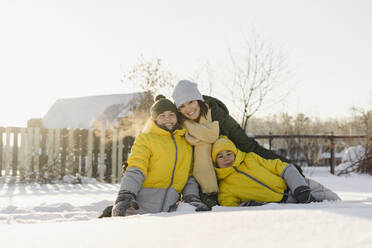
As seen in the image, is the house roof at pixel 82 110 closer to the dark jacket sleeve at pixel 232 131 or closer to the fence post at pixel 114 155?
the fence post at pixel 114 155

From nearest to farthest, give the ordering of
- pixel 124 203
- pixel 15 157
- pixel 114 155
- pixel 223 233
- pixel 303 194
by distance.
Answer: pixel 223 233 < pixel 124 203 < pixel 303 194 < pixel 15 157 < pixel 114 155

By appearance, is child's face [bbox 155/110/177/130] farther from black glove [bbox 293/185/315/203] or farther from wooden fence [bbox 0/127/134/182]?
wooden fence [bbox 0/127/134/182]

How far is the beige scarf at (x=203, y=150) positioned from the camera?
280cm

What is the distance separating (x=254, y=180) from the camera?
112 inches

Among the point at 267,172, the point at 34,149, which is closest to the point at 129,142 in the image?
the point at 34,149

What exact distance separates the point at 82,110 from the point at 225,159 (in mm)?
26298

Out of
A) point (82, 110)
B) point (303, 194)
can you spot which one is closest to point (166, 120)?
point (303, 194)

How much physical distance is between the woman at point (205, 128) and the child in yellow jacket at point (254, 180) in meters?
0.10

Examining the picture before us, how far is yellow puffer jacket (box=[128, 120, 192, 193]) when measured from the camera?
108 inches

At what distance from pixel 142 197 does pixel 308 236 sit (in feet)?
5.93

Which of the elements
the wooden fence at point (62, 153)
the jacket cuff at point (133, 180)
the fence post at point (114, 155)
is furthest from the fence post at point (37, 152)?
the jacket cuff at point (133, 180)

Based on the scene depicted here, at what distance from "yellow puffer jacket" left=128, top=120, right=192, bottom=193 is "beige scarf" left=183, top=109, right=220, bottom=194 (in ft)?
0.36

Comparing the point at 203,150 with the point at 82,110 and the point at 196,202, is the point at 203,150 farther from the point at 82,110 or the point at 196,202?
the point at 82,110

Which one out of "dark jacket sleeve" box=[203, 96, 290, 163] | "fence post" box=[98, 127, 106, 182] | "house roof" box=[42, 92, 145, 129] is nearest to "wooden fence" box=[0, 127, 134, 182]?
"fence post" box=[98, 127, 106, 182]
